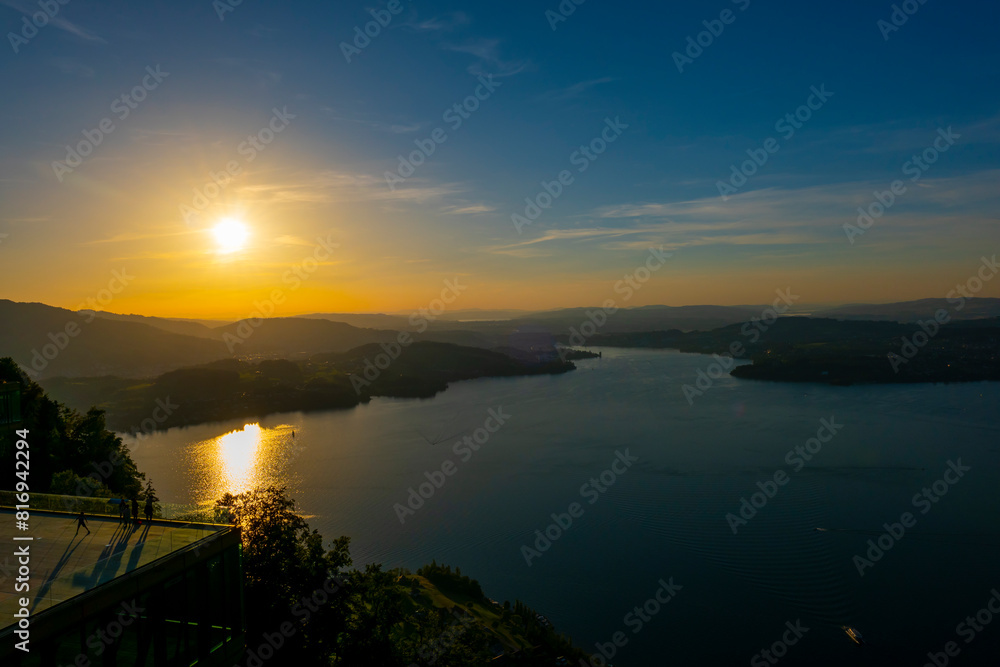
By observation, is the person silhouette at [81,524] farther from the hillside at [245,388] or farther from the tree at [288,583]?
the hillside at [245,388]

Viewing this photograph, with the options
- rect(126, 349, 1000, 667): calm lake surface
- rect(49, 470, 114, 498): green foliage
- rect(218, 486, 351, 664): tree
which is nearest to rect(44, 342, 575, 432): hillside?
rect(126, 349, 1000, 667): calm lake surface

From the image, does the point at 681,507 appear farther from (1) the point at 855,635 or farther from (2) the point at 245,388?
(2) the point at 245,388

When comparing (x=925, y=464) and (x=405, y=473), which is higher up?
(x=405, y=473)

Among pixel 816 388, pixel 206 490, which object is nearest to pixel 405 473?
pixel 206 490

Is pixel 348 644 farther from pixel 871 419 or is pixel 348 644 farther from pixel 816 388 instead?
pixel 816 388

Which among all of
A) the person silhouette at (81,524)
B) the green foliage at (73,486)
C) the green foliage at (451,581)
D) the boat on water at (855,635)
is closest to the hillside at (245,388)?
the green foliage at (73,486)

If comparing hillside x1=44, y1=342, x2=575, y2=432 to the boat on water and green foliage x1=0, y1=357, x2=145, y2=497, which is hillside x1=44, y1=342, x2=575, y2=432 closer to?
green foliage x1=0, y1=357, x2=145, y2=497
